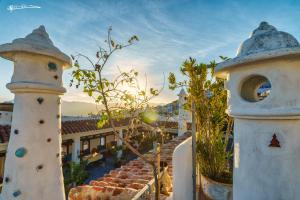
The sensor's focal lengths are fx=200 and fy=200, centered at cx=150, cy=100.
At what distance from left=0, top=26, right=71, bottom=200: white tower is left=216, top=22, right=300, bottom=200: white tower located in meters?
2.62

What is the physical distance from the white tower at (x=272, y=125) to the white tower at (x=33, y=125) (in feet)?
8.61

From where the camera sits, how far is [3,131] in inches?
360

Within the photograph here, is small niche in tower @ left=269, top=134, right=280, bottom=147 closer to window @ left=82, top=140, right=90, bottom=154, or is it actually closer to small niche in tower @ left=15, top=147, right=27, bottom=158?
small niche in tower @ left=15, top=147, right=27, bottom=158

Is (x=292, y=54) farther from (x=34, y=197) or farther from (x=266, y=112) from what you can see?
(x=34, y=197)

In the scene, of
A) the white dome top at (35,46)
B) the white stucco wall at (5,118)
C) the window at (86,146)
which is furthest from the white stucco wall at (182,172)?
the window at (86,146)

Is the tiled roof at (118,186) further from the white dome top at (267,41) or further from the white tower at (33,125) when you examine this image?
the white dome top at (267,41)

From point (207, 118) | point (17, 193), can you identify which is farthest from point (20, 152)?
point (207, 118)

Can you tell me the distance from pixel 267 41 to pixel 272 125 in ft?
3.05

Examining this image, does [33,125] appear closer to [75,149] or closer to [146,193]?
[146,193]

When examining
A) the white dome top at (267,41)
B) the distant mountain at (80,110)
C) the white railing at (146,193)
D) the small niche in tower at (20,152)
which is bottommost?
the white railing at (146,193)

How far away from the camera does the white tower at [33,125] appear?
279cm

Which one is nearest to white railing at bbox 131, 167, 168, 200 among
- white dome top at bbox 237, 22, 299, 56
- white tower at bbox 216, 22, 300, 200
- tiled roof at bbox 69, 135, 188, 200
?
tiled roof at bbox 69, 135, 188, 200

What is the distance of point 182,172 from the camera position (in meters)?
4.99

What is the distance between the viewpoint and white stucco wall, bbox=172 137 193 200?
15.6ft
